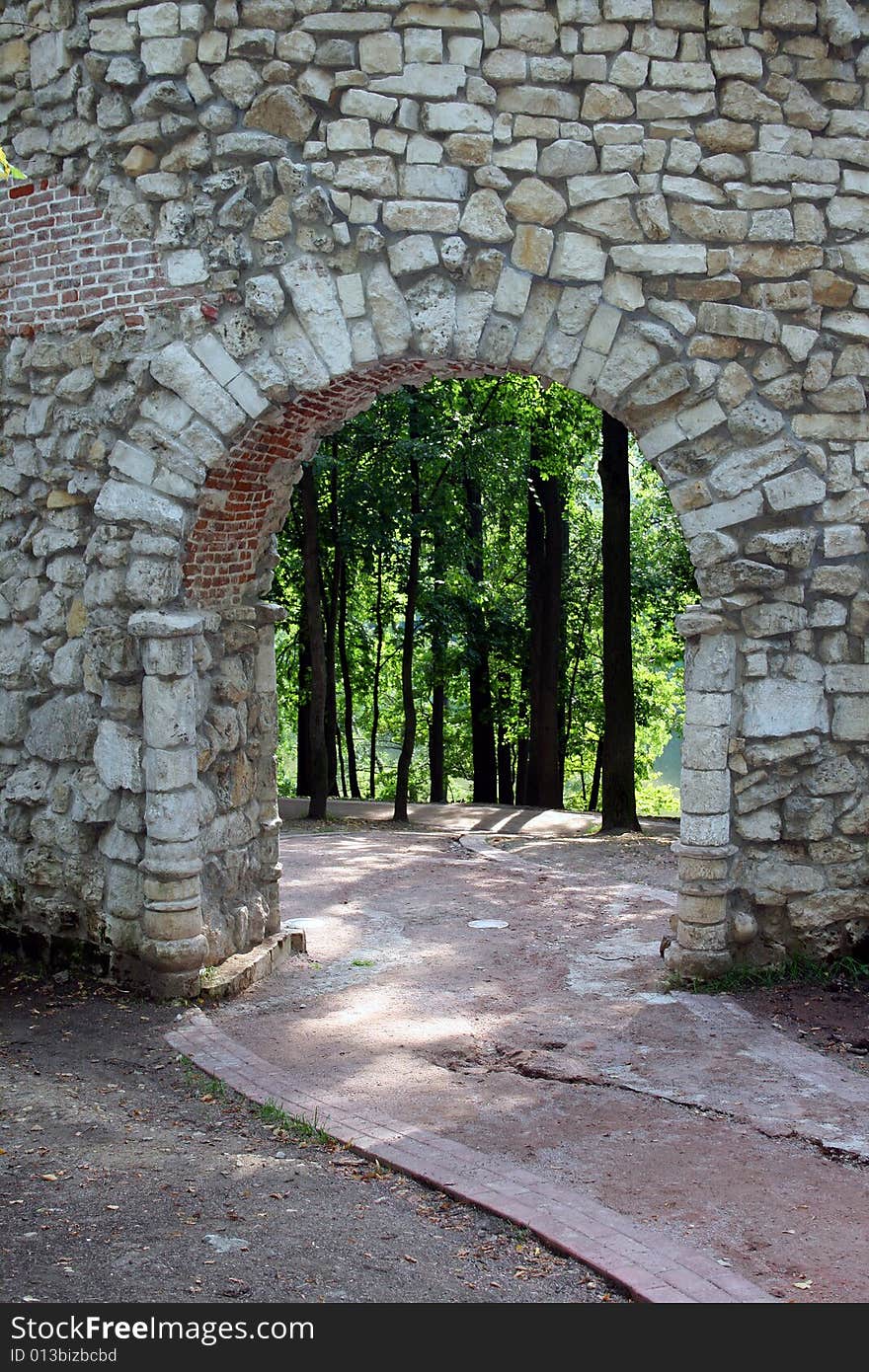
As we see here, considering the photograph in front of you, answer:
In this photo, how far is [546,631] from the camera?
736 inches

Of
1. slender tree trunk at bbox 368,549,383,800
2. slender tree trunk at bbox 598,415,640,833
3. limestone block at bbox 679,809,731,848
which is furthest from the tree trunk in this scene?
limestone block at bbox 679,809,731,848

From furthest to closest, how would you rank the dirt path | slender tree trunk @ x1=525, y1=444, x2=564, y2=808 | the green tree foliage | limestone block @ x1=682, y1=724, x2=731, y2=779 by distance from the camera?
slender tree trunk @ x1=525, y1=444, x2=564, y2=808
the green tree foliage
limestone block @ x1=682, y1=724, x2=731, y2=779
the dirt path

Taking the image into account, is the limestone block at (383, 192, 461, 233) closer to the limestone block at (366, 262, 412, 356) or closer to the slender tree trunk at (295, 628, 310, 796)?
the limestone block at (366, 262, 412, 356)

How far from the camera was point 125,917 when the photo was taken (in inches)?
285

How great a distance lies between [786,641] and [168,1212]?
433 centimetres

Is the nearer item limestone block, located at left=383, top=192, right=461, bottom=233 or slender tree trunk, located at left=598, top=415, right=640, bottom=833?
limestone block, located at left=383, top=192, right=461, bottom=233

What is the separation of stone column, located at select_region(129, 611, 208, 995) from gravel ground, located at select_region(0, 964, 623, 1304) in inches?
32.4

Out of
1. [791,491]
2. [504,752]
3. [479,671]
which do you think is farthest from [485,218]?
[504,752]

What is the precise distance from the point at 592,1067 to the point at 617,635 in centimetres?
869

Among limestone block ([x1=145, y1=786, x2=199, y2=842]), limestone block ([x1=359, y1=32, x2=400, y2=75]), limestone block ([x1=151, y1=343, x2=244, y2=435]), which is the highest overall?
limestone block ([x1=359, y1=32, x2=400, y2=75])

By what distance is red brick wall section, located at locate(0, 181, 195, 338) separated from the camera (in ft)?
23.1

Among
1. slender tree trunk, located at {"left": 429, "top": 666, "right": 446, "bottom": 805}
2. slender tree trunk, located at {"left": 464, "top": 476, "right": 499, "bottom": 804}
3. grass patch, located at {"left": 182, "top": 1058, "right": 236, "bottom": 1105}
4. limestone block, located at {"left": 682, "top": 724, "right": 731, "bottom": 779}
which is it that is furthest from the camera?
slender tree trunk, located at {"left": 429, "top": 666, "right": 446, "bottom": 805}

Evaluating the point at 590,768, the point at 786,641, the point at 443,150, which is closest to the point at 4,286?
the point at 443,150

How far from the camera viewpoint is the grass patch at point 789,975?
23.6 ft
